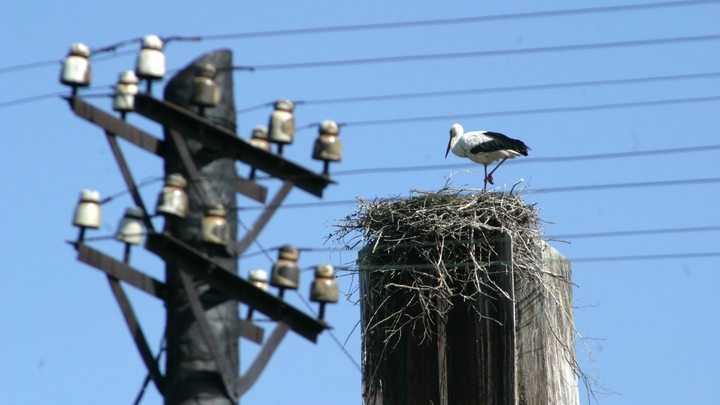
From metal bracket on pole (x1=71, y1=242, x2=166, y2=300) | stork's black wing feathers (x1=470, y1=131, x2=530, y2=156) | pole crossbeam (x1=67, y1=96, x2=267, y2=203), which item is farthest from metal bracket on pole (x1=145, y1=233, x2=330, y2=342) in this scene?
stork's black wing feathers (x1=470, y1=131, x2=530, y2=156)

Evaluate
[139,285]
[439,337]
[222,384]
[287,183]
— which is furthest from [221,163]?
[439,337]

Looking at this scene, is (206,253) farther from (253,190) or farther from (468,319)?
(468,319)

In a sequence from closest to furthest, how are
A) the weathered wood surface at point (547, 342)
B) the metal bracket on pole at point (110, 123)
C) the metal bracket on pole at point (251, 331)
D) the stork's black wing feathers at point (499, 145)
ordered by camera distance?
1. the metal bracket on pole at point (110, 123)
2. the metal bracket on pole at point (251, 331)
3. the weathered wood surface at point (547, 342)
4. the stork's black wing feathers at point (499, 145)

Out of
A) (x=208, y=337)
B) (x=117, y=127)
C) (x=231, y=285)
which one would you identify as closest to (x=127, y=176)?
(x=117, y=127)

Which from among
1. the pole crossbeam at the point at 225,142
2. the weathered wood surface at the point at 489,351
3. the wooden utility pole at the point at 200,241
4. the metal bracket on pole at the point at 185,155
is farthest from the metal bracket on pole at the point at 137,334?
the weathered wood surface at the point at 489,351

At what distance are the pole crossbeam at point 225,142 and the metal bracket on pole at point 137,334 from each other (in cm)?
108

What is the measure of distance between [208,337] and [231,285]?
403mm

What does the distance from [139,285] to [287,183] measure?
3.85 feet

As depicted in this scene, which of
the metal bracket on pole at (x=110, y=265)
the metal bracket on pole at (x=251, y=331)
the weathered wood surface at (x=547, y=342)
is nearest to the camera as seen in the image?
the metal bracket on pole at (x=110, y=265)

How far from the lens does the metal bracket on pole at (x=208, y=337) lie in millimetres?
7340

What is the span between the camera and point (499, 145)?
566 inches

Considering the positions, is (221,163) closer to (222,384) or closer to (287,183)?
(287,183)

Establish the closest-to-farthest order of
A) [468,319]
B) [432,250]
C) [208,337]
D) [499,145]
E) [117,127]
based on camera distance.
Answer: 1. [208,337]
2. [117,127]
3. [468,319]
4. [432,250]
5. [499,145]

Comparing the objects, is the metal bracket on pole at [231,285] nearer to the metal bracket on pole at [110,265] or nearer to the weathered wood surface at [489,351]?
the metal bracket on pole at [110,265]
